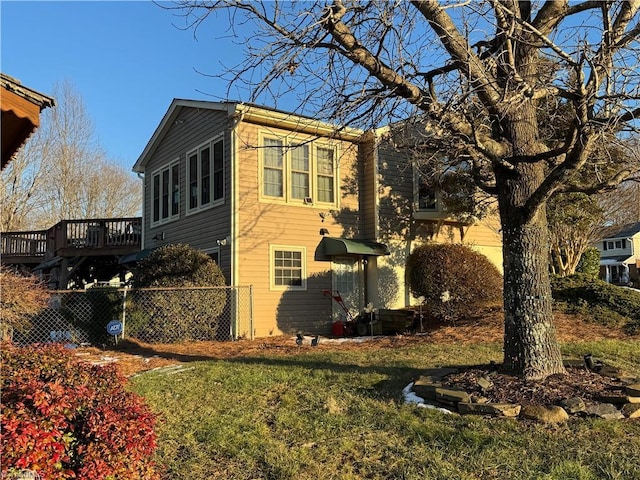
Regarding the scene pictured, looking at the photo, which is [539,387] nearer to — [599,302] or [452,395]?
[452,395]

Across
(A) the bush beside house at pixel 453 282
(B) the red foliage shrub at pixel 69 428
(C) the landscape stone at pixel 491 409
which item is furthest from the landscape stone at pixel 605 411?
(A) the bush beside house at pixel 453 282

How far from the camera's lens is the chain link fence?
1102 cm

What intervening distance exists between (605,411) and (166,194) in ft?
46.6

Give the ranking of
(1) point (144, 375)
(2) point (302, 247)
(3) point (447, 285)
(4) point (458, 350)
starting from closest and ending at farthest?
(1) point (144, 375), (4) point (458, 350), (3) point (447, 285), (2) point (302, 247)

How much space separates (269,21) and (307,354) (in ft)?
18.8

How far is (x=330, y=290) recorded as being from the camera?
14.0m

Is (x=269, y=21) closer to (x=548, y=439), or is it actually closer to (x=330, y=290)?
(x=548, y=439)

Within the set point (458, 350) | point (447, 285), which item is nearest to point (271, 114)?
point (447, 285)

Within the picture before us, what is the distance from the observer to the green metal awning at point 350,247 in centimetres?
1344

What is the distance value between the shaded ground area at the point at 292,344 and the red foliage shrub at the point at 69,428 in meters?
5.57

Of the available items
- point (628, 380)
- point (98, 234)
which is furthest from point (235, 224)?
point (628, 380)

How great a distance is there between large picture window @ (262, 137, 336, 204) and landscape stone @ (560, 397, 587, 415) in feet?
31.2

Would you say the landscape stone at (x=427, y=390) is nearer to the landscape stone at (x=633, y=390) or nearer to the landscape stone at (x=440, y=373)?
the landscape stone at (x=440, y=373)

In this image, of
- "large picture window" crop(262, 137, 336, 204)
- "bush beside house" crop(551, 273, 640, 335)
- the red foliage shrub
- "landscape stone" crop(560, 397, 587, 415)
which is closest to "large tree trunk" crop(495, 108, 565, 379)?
"landscape stone" crop(560, 397, 587, 415)
